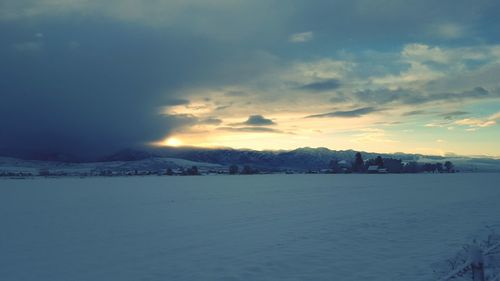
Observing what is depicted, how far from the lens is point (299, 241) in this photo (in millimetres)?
27328

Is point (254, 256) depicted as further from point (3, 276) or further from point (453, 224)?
point (453, 224)

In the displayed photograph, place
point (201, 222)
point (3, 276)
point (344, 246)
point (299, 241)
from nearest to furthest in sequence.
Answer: point (3, 276) → point (344, 246) → point (299, 241) → point (201, 222)

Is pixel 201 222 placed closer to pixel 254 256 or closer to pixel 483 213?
pixel 254 256

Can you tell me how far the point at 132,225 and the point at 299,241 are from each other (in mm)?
16541

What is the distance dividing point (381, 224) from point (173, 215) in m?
21.3

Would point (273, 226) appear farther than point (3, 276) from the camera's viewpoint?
Yes

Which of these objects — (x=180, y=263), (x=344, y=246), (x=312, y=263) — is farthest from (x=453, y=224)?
(x=180, y=263)

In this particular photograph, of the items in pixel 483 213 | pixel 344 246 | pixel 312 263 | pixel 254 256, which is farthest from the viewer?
pixel 483 213

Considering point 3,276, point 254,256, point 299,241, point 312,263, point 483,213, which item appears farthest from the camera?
point 483,213

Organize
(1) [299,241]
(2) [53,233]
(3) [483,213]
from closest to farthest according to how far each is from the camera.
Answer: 1. (1) [299,241]
2. (2) [53,233]
3. (3) [483,213]

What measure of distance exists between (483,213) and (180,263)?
35.0 meters

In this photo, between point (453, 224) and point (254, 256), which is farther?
point (453, 224)

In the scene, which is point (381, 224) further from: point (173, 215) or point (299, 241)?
point (173, 215)

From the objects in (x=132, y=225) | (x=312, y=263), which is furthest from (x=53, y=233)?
(x=312, y=263)
